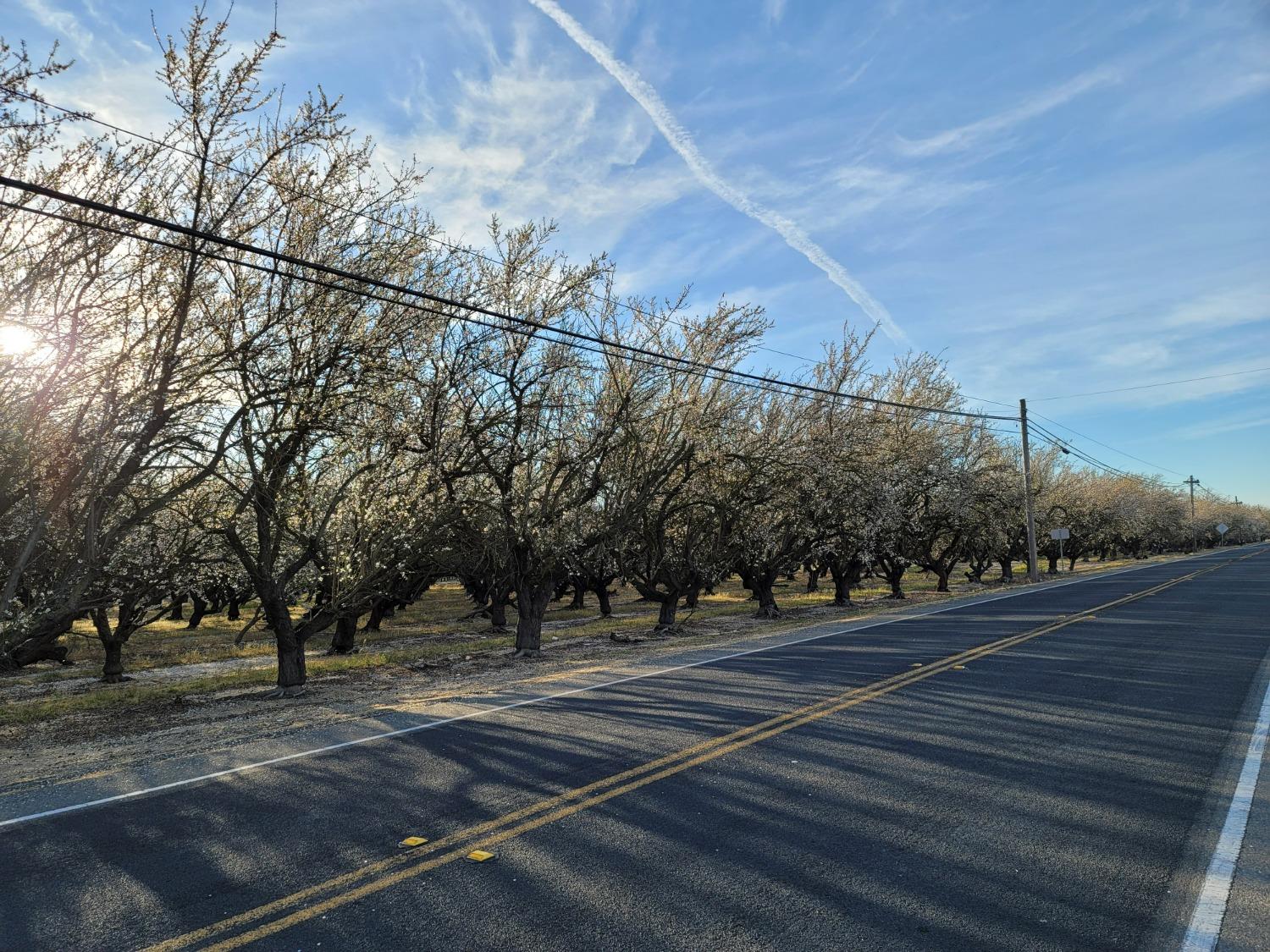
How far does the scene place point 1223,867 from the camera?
15.0ft

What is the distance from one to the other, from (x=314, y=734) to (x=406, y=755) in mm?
1711

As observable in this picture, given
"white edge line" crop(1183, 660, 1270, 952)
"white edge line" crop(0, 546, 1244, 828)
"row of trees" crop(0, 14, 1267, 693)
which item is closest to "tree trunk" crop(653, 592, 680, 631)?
"row of trees" crop(0, 14, 1267, 693)

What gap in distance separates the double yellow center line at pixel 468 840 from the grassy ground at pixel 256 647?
30.0ft

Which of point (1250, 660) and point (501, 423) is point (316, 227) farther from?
point (1250, 660)

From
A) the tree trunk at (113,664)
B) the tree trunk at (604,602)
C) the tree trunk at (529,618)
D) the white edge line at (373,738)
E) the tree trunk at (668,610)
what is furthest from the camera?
the tree trunk at (604,602)

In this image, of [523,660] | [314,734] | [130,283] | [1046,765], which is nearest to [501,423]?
[523,660]

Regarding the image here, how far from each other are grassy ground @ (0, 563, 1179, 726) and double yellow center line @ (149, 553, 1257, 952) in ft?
30.0

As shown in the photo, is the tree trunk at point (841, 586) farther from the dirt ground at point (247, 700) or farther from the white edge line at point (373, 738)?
the white edge line at point (373, 738)

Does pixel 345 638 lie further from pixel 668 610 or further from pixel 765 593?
pixel 765 593

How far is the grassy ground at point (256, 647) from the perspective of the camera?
14.4m

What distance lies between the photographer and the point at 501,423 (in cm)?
1567

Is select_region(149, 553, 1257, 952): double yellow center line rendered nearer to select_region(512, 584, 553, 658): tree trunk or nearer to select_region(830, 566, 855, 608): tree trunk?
select_region(512, 584, 553, 658): tree trunk

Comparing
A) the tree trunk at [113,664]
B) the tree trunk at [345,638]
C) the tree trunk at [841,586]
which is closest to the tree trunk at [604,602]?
the tree trunk at [841,586]

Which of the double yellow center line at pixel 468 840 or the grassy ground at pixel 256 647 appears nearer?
the double yellow center line at pixel 468 840
